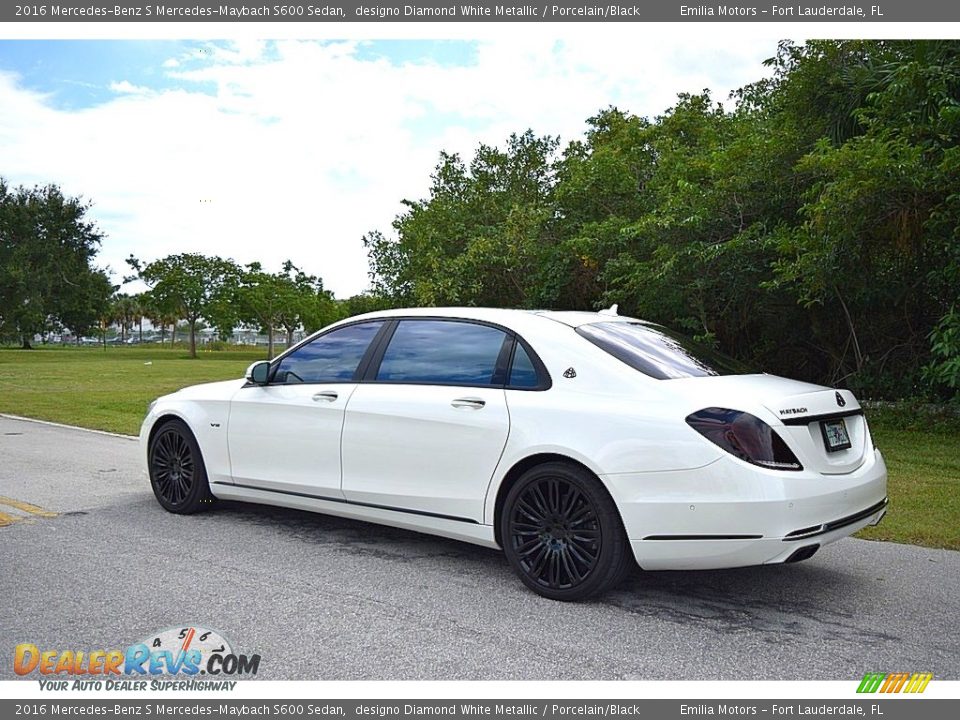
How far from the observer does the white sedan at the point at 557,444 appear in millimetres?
4523

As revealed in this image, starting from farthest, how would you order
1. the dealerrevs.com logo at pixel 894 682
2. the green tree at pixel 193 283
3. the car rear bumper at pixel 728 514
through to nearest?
the green tree at pixel 193 283, the car rear bumper at pixel 728 514, the dealerrevs.com logo at pixel 894 682

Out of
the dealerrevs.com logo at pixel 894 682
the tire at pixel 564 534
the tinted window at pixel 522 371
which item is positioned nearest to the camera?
the dealerrevs.com logo at pixel 894 682

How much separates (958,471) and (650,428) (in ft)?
22.5

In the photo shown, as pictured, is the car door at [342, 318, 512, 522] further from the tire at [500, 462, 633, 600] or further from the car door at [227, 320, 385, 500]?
the tire at [500, 462, 633, 600]

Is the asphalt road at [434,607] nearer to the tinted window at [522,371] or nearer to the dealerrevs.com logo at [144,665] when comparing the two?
the dealerrevs.com logo at [144,665]

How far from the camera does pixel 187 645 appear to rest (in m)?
4.20

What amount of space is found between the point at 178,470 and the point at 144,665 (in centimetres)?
326

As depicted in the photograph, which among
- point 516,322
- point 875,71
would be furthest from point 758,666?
point 875,71

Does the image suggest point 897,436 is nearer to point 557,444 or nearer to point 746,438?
point 746,438

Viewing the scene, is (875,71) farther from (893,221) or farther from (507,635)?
(507,635)

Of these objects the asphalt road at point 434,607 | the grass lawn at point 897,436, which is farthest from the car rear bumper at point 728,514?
the grass lawn at point 897,436

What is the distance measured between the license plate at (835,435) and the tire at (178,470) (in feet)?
14.7

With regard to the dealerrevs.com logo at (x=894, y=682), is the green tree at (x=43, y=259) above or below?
above

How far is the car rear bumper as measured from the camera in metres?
4.43
